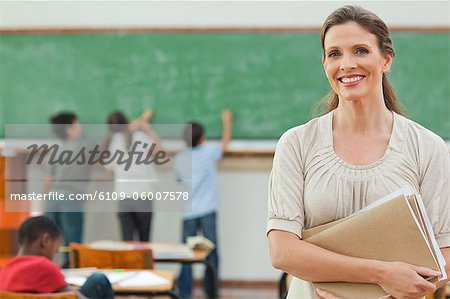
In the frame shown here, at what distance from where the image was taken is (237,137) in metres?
6.37

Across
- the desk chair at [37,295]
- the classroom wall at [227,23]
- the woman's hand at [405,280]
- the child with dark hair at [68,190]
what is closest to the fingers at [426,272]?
the woman's hand at [405,280]

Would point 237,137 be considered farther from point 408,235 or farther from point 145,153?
point 408,235

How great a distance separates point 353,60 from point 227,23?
16.1ft

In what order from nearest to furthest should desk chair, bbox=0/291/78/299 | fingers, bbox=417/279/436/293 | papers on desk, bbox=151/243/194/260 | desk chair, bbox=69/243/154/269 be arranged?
fingers, bbox=417/279/436/293
desk chair, bbox=0/291/78/299
desk chair, bbox=69/243/154/269
papers on desk, bbox=151/243/194/260

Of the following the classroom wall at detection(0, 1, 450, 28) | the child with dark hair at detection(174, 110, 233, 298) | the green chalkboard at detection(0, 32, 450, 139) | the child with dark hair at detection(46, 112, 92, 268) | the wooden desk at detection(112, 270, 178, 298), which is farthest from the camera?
the green chalkboard at detection(0, 32, 450, 139)

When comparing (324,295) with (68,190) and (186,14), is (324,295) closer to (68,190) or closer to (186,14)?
(68,190)

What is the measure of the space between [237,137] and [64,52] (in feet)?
5.36

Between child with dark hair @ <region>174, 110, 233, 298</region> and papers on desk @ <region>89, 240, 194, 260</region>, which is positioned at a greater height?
child with dark hair @ <region>174, 110, 233, 298</region>

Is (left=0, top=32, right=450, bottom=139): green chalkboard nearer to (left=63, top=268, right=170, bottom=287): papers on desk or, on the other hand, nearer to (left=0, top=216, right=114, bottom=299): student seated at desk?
(left=63, top=268, right=170, bottom=287): papers on desk

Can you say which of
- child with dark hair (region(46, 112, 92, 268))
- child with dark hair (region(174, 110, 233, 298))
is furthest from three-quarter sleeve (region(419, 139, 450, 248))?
child with dark hair (region(174, 110, 233, 298))

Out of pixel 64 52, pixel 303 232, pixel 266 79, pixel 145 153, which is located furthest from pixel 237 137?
pixel 303 232

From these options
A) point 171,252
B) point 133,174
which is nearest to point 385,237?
point 171,252

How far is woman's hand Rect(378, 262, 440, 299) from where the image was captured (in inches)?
54.9

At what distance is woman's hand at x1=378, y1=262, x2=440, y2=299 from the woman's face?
1.12ft
